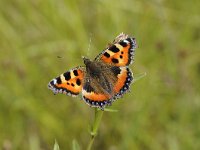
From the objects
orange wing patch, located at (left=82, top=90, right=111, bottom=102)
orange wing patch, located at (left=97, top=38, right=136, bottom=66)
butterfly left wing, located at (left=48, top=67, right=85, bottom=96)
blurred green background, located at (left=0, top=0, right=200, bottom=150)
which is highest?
blurred green background, located at (left=0, top=0, right=200, bottom=150)

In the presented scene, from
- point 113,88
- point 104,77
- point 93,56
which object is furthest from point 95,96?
point 93,56

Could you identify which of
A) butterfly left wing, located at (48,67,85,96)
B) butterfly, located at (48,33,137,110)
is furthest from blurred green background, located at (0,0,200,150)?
butterfly left wing, located at (48,67,85,96)

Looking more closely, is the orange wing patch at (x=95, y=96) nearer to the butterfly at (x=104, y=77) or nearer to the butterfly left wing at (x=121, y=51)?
the butterfly at (x=104, y=77)

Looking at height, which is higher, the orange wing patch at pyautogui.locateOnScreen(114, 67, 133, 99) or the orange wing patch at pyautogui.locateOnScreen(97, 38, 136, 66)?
the orange wing patch at pyautogui.locateOnScreen(97, 38, 136, 66)

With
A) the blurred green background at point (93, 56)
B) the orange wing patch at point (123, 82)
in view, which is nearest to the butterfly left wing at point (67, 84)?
the orange wing patch at point (123, 82)

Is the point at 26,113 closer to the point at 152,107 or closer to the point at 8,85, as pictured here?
the point at 8,85

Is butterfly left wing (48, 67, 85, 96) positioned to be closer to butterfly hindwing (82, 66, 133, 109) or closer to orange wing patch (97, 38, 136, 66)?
butterfly hindwing (82, 66, 133, 109)

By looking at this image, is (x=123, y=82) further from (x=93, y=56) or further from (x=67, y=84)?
(x=93, y=56)

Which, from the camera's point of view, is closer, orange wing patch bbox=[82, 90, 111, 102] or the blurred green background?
orange wing patch bbox=[82, 90, 111, 102]
